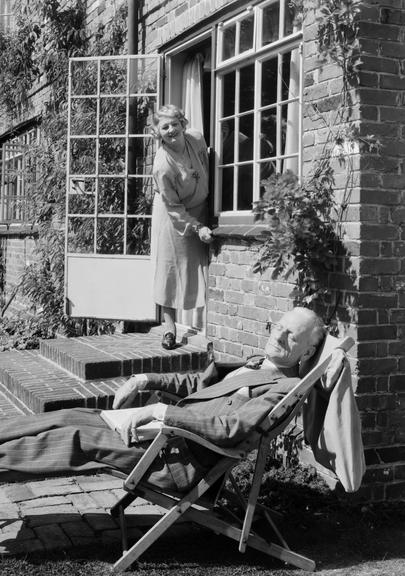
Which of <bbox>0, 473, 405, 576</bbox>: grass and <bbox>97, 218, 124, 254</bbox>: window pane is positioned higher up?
<bbox>97, 218, 124, 254</bbox>: window pane

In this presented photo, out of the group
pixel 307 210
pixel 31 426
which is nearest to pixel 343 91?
pixel 307 210

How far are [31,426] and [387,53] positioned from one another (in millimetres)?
2761

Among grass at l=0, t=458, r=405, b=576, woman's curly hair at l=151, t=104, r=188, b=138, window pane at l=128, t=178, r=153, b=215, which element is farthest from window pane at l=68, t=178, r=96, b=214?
grass at l=0, t=458, r=405, b=576

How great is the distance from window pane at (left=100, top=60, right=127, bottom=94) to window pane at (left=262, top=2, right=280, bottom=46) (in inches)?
95.8

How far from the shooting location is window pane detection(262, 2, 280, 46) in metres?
5.88

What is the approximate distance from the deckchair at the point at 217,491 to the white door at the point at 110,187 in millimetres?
3786

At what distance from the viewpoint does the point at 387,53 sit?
15.1ft

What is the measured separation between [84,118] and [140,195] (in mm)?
994

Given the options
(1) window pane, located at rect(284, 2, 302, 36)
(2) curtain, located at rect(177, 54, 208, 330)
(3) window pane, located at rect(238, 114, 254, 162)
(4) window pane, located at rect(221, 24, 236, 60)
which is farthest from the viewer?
(2) curtain, located at rect(177, 54, 208, 330)

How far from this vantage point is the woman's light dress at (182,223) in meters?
6.70

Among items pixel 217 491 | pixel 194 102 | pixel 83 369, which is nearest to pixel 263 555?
pixel 217 491

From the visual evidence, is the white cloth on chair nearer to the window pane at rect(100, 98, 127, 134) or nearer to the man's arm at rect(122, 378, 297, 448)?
the man's arm at rect(122, 378, 297, 448)

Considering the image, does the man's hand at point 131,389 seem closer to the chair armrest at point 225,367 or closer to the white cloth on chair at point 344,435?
the chair armrest at point 225,367

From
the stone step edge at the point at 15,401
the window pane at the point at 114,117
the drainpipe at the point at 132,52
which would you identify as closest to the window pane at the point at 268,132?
the drainpipe at the point at 132,52
